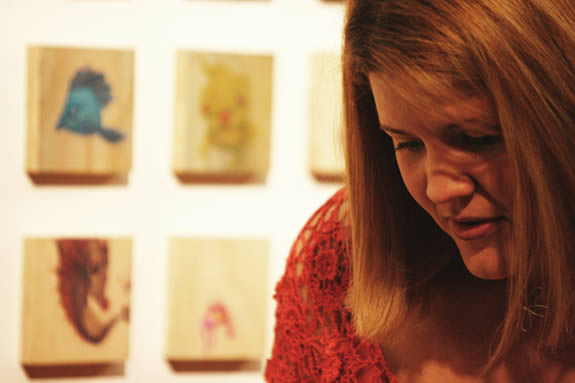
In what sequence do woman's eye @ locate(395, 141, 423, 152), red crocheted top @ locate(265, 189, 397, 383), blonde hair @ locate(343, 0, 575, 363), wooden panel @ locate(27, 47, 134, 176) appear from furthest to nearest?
wooden panel @ locate(27, 47, 134, 176), red crocheted top @ locate(265, 189, 397, 383), woman's eye @ locate(395, 141, 423, 152), blonde hair @ locate(343, 0, 575, 363)

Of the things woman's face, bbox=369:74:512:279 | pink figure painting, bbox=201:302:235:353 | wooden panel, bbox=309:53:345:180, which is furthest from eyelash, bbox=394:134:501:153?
pink figure painting, bbox=201:302:235:353

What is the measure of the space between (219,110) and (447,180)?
74 cm

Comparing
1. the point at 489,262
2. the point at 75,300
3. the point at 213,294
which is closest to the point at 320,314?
the point at 489,262

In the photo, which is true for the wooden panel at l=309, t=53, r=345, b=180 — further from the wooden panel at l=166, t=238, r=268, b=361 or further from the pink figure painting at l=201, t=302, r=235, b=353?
the pink figure painting at l=201, t=302, r=235, b=353

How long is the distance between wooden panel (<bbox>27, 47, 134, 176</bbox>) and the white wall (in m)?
0.03

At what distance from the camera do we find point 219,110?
1379 mm

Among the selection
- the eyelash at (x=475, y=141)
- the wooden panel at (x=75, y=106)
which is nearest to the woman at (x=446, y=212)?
the eyelash at (x=475, y=141)

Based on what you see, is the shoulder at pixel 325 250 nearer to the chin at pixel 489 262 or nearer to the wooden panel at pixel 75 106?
the chin at pixel 489 262

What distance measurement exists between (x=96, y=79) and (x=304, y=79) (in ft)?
1.26

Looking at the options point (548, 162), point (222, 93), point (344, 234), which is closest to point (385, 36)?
point (548, 162)

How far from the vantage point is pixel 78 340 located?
1.40 meters

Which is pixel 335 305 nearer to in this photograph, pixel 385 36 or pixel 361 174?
pixel 361 174

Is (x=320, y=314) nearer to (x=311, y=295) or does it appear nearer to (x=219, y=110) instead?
(x=311, y=295)

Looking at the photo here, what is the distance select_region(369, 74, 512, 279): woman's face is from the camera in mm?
666
